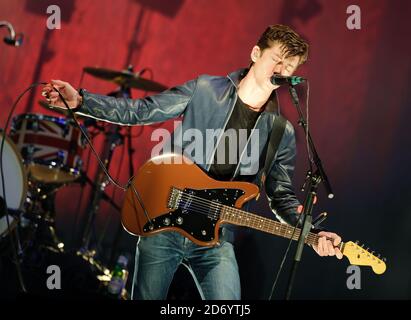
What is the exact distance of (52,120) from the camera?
576 cm

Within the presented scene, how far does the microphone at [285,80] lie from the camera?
3.10m

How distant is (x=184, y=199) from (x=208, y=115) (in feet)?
1.60

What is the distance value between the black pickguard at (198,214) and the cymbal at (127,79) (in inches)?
102

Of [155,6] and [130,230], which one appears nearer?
[130,230]

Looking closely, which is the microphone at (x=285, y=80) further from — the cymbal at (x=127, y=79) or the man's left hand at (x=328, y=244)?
the cymbal at (x=127, y=79)

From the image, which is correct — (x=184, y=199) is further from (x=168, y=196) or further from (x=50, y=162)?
(x=50, y=162)

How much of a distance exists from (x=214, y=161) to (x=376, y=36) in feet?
11.6

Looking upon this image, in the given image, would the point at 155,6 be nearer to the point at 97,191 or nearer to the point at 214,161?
the point at 97,191

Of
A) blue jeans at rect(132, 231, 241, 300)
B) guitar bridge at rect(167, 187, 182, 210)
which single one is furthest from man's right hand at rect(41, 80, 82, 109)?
blue jeans at rect(132, 231, 241, 300)

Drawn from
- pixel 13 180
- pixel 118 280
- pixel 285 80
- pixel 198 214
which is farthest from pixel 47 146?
pixel 285 80

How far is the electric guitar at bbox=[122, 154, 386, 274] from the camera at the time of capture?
3.28m

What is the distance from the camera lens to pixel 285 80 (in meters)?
3.18

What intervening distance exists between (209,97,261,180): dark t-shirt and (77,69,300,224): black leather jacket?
1.3 inches

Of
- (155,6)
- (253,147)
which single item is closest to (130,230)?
(253,147)
